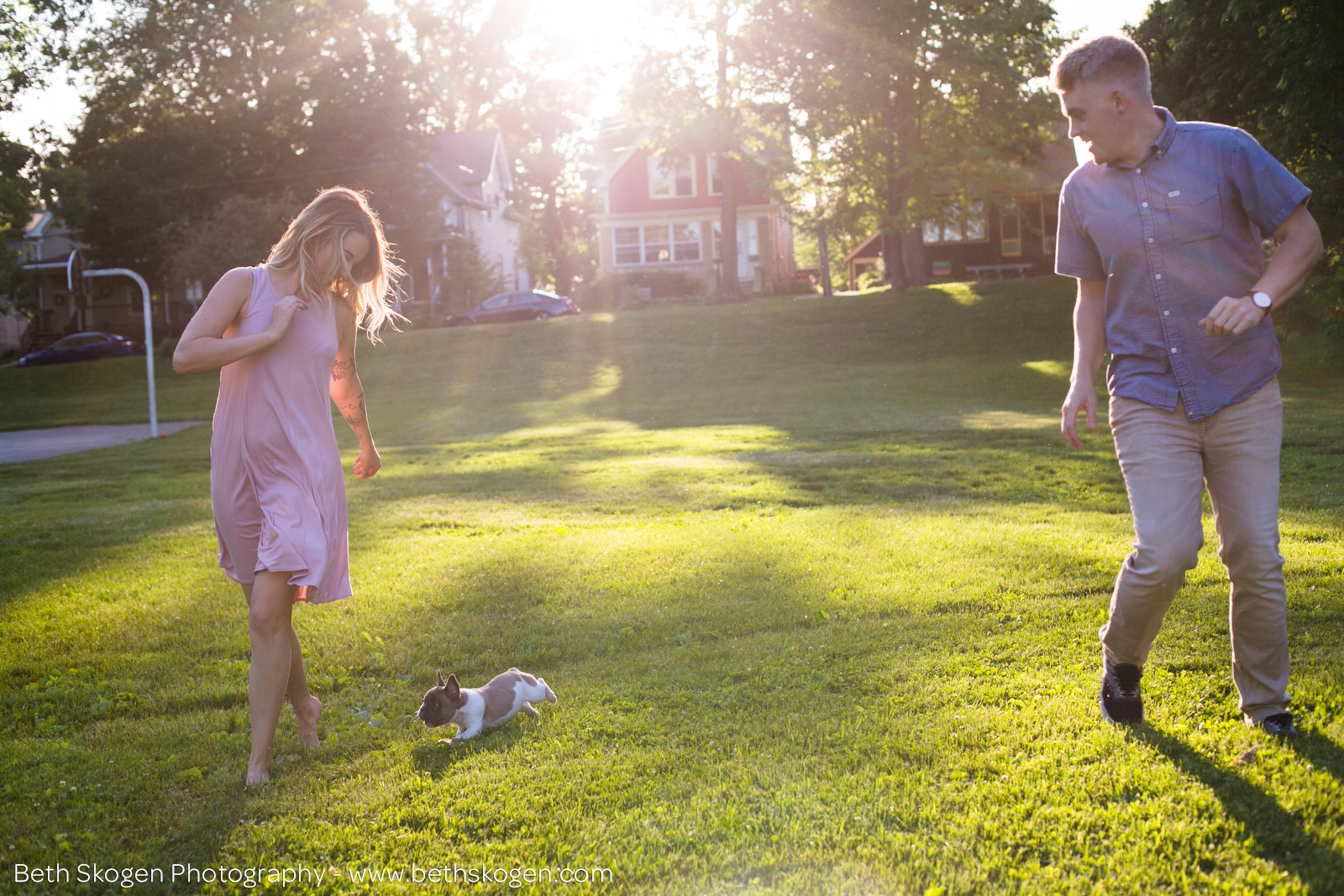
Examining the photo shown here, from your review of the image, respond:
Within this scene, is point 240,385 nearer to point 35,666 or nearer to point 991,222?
point 35,666

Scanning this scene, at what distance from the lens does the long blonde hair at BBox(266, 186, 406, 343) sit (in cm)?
361

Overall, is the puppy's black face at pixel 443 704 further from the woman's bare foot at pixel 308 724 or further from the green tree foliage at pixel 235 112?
the green tree foliage at pixel 235 112

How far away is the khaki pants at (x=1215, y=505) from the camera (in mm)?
3195

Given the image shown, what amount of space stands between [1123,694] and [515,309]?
1419 inches

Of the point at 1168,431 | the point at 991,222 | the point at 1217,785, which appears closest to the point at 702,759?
the point at 1217,785

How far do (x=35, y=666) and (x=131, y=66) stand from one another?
39267mm

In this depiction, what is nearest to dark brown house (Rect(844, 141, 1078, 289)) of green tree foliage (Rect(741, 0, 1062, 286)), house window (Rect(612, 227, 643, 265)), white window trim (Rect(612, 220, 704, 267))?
green tree foliage (Rect(741, 0, 1062, 286))

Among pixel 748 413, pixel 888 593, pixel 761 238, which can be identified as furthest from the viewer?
pixel 761 238

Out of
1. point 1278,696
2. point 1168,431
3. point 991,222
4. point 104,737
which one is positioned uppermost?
point 991,222

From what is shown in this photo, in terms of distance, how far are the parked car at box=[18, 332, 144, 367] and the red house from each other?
63.4 ft

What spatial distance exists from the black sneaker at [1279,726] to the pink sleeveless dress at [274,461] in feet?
10.6

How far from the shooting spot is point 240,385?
3.52 meters

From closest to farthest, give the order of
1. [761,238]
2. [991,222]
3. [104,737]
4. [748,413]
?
[104,737], [748,413], [991,222], [761,238]

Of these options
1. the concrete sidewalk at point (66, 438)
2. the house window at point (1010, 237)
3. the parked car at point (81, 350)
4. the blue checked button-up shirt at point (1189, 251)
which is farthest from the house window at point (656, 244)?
the blue checked button-up shirt at point (1189, 251)
